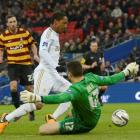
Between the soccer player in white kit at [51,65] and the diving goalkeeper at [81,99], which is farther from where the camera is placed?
the soccer player in white kit at [51,65]

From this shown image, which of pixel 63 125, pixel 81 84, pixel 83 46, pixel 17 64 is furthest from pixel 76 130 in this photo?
pixel 83 46

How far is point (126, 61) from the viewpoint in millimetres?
26719

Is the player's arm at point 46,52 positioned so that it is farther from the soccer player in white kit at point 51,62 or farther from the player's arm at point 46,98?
the player's arm at point 46,98

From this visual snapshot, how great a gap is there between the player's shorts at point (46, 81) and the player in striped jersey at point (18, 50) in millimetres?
1770

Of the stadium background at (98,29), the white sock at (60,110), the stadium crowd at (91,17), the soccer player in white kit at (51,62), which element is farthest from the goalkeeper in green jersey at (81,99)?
the stadium crowd at (91,17)

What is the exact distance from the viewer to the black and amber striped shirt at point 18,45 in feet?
46.9

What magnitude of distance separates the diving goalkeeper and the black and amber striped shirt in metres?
3.64

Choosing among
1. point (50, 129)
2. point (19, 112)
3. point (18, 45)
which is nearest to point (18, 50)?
point (18, 45)

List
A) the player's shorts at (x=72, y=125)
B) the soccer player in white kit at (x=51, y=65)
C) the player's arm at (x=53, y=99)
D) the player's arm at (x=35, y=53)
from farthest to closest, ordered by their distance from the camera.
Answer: the player's arm at (x=35, y=53) < the soccer player in white kit at (x=51, y=65) < the player's shorts at (x=72, y=125) < the player's arm at (x=53, y=99)

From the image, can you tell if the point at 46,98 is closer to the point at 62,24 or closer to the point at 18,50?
the point at 62,24

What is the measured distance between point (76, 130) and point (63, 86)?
168 cm

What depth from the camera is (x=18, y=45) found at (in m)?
14.4

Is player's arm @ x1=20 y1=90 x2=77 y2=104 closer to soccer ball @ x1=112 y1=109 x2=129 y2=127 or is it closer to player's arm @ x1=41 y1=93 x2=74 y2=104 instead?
player's arm @ x1=41 y1=93 x2=74 y2=104

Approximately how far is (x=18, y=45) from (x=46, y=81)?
7.27 feet
